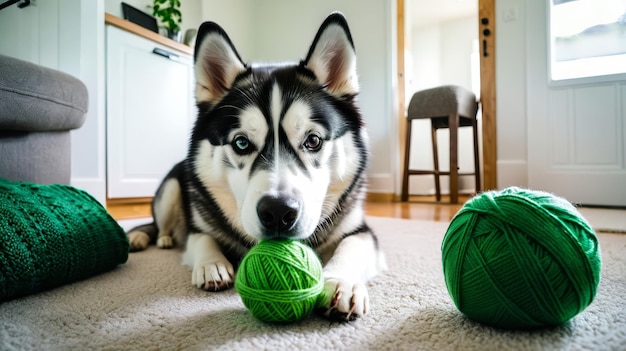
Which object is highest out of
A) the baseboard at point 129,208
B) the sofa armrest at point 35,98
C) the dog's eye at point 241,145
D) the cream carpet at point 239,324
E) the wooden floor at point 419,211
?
the sofa armrest at point 35,98

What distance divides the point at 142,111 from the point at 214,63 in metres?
2.68

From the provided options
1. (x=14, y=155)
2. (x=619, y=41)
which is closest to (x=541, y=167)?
(x=619, y=41)

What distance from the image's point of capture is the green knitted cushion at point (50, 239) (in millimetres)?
876

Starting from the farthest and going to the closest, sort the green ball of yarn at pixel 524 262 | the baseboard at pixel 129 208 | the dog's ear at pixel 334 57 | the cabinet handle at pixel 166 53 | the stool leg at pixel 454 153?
the stool leg at pixel 454 153 → the cabinet handle at pixel 166 53 → the baseboard at pixel 129 208 → the dog's ear at pixel 334 57 → the green ball of yarn at pixel 524 262

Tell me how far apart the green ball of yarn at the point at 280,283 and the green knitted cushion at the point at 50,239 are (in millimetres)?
574

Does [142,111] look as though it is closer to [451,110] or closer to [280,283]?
[451,110]

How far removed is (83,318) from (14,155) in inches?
37.1

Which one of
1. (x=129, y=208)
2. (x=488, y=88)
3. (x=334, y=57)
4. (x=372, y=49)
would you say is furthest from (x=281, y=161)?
(x=372, y=49)

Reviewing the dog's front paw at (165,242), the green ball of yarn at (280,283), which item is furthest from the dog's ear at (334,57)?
the dog's front paw at (165,242)

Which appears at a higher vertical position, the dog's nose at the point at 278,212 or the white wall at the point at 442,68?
the white wall at the point at 442,68

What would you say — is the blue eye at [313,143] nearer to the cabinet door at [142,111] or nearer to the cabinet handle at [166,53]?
the cabinet door at [142,111]

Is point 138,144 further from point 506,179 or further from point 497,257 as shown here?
point 506,179

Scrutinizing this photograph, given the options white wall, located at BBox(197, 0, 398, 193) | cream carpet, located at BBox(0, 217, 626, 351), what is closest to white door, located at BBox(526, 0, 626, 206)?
white wall, located at BBox(197, 0, 398, 193)

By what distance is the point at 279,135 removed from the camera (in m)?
0.98
